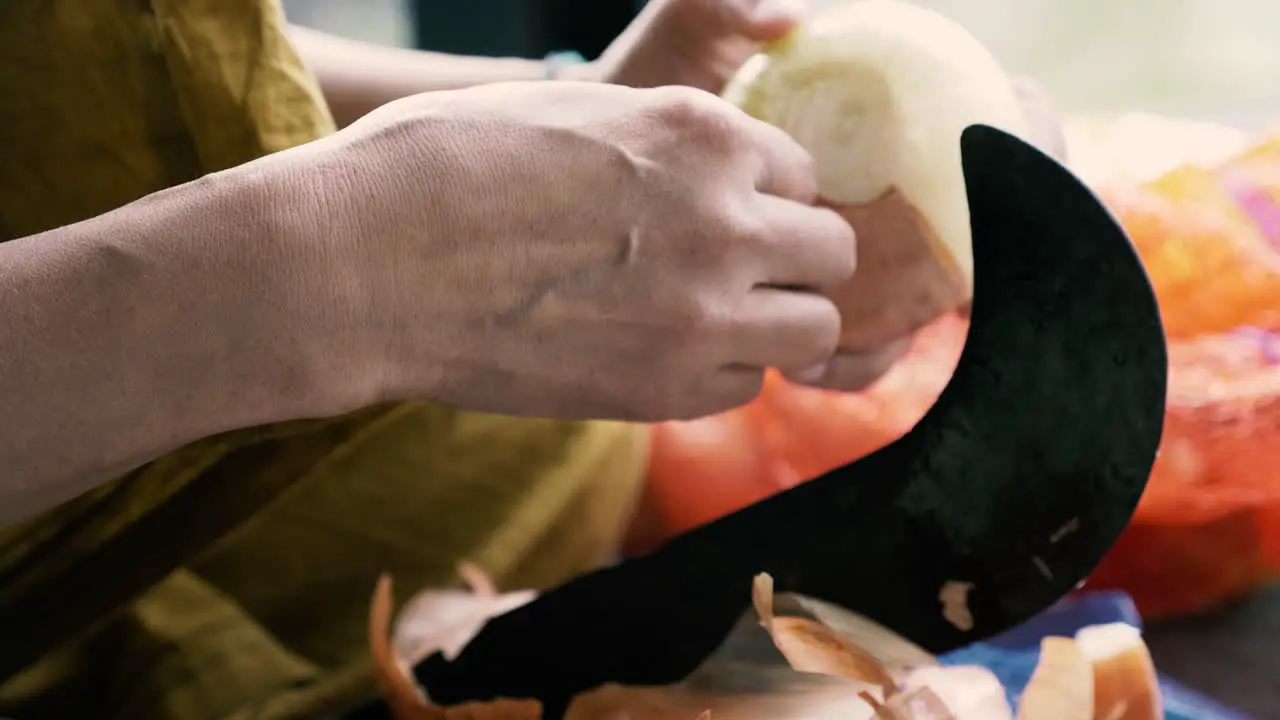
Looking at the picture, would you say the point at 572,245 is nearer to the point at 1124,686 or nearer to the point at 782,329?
the point at 782,329

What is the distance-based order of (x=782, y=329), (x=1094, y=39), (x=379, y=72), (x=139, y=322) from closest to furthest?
1. (x=139, y=322)
2. (x=782, y=329)
3. (x=379, y=72)
4. (x=1094, y=39)

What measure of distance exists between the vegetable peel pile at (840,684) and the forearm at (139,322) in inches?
6.6

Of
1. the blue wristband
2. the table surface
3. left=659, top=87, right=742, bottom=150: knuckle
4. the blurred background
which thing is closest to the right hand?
left=659, top=87, right=742, bottom=150: knuckle

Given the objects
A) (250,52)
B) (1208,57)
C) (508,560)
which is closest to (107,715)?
(508,560)

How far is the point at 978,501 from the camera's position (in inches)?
17.2

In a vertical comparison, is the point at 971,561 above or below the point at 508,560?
above

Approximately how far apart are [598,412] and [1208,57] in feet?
2.75

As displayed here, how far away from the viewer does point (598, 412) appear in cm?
49

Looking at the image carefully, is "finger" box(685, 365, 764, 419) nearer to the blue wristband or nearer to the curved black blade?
the curved black blade

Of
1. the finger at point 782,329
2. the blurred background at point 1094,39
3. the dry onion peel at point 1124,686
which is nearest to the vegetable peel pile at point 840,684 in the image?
the dry onion peel at point 1124,686

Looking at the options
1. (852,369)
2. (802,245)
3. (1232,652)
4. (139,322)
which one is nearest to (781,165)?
(802,245)

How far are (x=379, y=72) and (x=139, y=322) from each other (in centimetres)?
37

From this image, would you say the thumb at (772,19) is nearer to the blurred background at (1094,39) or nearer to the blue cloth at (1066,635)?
the blue cloth at (1066,635)

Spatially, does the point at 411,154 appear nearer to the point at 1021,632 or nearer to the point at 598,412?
the point at 598,412
